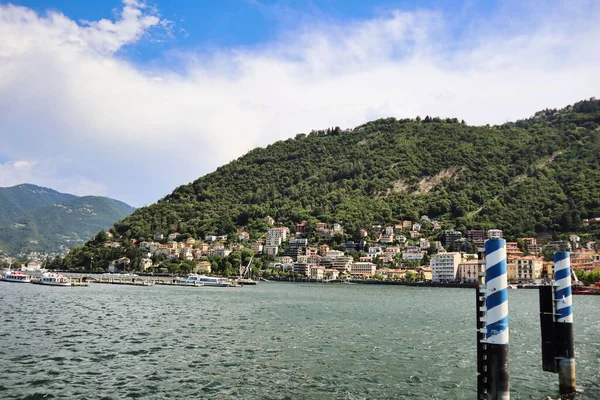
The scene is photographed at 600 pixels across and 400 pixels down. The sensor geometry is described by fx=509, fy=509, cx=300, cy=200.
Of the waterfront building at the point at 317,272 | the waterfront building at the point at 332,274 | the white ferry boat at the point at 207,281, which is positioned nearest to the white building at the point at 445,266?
the waterfront building at the point at 332,274

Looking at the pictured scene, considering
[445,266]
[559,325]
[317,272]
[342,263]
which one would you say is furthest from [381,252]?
[559,325]

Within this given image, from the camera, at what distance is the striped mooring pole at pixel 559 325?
13.9 metres

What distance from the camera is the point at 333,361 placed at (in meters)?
20.3

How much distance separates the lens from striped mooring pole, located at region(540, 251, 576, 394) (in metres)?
13.9

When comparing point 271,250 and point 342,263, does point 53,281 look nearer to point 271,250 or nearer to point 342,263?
point 271,250

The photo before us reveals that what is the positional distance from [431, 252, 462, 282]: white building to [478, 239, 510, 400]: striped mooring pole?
412ft

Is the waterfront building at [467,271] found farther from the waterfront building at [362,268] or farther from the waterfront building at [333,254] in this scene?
the waterfront building at [333,254]

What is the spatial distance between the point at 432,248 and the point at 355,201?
47.8 metres

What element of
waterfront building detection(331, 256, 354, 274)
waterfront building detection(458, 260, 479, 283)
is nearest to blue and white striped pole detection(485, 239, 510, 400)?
waterfront building detection(458, 260, 479, 283)

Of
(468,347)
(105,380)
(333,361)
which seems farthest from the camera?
(468,347)

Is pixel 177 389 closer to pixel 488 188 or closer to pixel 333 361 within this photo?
pixel 333 361

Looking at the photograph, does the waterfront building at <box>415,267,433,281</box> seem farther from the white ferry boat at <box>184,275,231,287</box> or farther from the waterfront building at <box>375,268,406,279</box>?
the white ferry boat at <box>184,275,231,287</box>

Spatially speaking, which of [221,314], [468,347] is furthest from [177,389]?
[221,314]

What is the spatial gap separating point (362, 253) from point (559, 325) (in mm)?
151460
